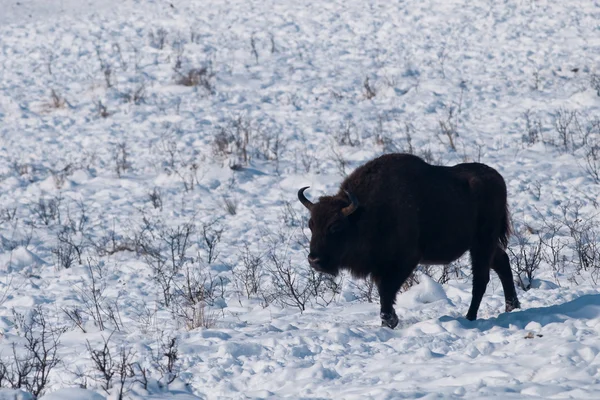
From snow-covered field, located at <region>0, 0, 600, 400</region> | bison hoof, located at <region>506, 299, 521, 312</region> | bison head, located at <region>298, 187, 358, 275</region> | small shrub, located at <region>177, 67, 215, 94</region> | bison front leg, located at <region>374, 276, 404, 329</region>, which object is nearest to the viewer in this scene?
snow-covered field, located at <region>0, 0, 600, 400</region>

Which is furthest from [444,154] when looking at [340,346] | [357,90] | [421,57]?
[340,346]

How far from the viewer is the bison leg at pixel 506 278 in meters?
7.46

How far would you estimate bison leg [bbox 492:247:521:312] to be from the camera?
7457 mm

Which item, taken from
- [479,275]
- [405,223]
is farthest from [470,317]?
[405,223]

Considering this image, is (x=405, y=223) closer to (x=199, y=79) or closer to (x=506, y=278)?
(x=506, y=278)

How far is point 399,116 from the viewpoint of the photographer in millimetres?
16406

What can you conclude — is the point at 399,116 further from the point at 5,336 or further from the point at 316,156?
the point at 5,336

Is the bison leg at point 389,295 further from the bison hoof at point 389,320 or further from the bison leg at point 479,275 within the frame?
the bison leg at point 479,275

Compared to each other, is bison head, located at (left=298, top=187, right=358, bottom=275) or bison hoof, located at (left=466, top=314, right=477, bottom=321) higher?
bison head, located at (left=298, top=187, right=358, bottom=275)

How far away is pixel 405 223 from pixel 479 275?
2.79 feet

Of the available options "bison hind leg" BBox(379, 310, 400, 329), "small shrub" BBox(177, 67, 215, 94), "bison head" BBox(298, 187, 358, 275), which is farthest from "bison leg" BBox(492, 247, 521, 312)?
"small shrub" BBox(177, 67, 215, 94)

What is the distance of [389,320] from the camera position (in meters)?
6.98

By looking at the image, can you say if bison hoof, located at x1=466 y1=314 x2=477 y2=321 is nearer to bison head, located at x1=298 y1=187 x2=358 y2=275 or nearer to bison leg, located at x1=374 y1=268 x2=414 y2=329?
bison leg, located at x1=374 y1=268 x2=414 y2=329

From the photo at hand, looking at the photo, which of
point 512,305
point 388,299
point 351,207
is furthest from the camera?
point 512,305
